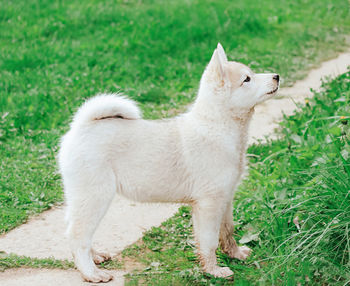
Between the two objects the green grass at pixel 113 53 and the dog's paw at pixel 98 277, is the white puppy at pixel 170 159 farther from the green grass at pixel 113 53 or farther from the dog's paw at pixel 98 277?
the green grass at pixel 113 53

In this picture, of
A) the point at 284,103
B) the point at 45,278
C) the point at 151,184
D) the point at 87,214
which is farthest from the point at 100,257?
the point at 284,103

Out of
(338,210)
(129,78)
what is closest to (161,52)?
(129,78)

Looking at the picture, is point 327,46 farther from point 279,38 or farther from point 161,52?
point 161,52

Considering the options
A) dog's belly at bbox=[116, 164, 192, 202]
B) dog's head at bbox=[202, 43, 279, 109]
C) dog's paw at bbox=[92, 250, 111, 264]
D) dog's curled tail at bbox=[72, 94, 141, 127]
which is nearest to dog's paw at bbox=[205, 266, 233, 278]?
dog's belly at bbox=[116, 164, 192, 202]

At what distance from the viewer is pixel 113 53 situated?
8.73 meters

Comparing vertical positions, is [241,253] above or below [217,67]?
below

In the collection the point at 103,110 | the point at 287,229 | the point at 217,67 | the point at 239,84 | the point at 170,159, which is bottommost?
the point at 287,229

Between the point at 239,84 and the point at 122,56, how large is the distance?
4719 millimetres

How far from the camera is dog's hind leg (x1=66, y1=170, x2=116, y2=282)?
13.4 feet

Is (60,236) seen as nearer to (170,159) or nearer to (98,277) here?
(98,277)

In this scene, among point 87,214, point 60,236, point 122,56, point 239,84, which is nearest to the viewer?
point 87,214

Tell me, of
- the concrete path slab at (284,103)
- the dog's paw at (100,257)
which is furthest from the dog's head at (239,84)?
the concrete path slab at (284,103)

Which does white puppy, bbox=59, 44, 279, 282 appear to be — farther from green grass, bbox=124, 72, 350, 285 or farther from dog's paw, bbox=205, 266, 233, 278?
green grass, bbox=124, 72, 350, 285

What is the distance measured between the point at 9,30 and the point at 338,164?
6.40 m
